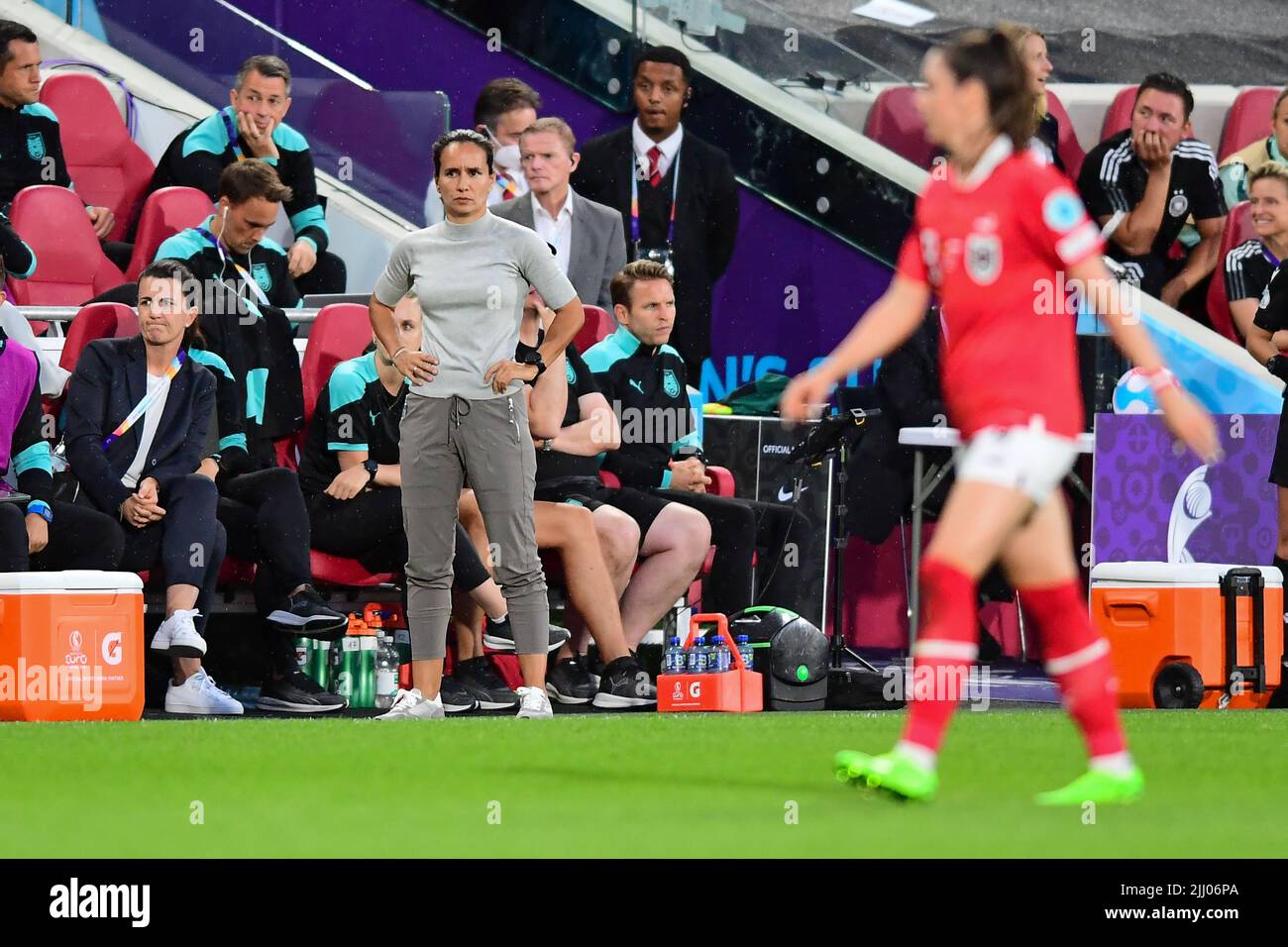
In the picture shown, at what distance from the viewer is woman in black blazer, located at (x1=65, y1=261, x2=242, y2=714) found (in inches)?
351

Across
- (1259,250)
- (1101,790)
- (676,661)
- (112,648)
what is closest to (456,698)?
(676,661)

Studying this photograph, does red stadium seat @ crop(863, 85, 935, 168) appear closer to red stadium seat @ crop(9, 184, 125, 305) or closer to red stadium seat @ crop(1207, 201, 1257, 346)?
red stadium seat @ crop(1207, 201, 1257, 346)

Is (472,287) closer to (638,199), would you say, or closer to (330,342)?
(330,342)

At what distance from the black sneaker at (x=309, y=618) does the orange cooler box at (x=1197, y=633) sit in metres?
3.34

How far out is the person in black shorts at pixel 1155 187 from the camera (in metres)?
12.4

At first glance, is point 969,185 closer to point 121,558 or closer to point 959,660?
point 959,660

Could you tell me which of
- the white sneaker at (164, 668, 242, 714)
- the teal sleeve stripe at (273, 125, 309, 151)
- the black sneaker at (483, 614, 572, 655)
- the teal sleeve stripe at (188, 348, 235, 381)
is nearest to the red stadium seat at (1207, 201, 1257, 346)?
the black sneaker at (483, 614, 572, 655)

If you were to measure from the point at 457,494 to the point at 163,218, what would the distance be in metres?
3.50

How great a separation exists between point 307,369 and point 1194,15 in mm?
10405

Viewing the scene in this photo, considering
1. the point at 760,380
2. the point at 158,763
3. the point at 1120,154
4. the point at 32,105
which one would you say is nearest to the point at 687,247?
the point at 760,380

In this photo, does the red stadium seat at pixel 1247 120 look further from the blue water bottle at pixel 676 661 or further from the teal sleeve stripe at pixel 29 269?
the teal sleeve stripe at pixel 29 269

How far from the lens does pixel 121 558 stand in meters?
8.99

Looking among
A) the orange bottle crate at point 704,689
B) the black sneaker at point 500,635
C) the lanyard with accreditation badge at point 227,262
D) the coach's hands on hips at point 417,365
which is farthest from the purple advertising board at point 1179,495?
the lanyard with accreditation badge at point 227,262

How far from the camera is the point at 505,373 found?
7.82 m
